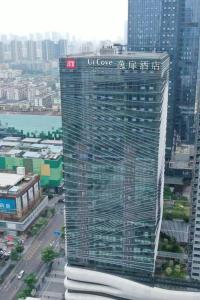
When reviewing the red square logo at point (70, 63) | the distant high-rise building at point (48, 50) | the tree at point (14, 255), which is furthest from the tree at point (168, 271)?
the distant high-rise building at point (48, 50)

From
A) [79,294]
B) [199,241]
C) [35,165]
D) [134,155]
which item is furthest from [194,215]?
[35,165]

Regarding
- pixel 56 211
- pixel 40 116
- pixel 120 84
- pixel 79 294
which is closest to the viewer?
pixel 120 84

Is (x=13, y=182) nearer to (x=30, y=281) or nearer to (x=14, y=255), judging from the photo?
(x=14, y=255)

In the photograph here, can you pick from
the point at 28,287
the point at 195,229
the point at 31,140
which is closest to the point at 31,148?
the point at 31,140

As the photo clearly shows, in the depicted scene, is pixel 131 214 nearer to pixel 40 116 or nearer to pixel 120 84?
pixel 120 84

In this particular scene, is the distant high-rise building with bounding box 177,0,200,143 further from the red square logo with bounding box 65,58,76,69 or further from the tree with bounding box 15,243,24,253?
the tree with bounding box 15,243,24,253

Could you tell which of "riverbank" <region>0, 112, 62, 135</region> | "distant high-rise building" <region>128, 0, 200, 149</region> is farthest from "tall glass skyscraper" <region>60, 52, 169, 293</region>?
"riverbank" <region>0, 112, 62, 135</region>
